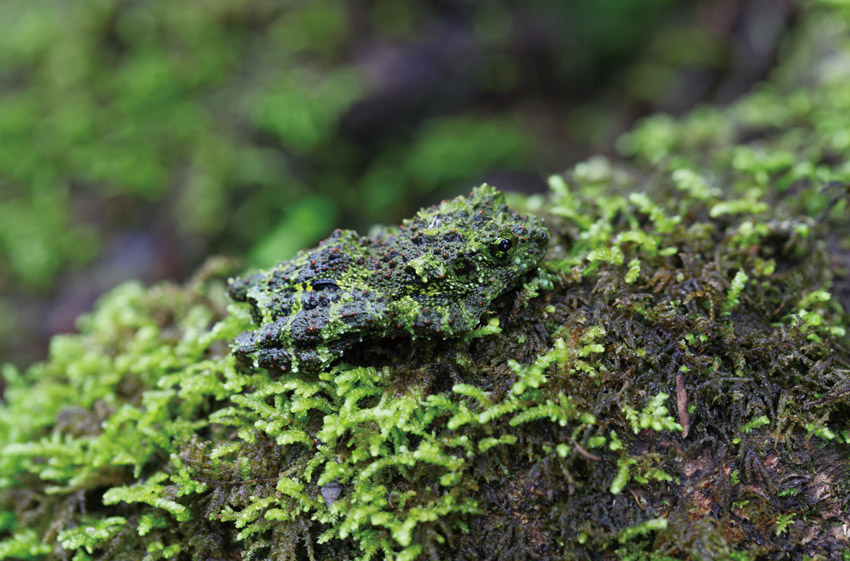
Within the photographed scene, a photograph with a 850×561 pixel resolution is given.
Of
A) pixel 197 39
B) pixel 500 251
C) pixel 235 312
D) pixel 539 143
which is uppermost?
pixel 197 39

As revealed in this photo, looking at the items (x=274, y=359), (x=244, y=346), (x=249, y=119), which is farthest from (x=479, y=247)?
(x=249, y=119)

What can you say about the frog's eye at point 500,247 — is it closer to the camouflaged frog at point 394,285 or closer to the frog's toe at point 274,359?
the camouflaged frog at point 394,285

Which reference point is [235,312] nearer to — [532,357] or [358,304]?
[358,304]

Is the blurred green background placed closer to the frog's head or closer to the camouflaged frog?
the camouflaged frog

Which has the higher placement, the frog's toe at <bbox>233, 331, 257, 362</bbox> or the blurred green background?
the blurred green background

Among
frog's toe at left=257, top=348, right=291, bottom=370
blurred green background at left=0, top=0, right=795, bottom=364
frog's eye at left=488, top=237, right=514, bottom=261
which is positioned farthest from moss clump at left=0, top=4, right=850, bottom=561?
blurred green background at left=0, top=0, right=795, bottom=364

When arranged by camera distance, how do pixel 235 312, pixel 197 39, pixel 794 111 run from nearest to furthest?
1. pixel 235 312
2. pixel 794 111
3. pixel 197 39

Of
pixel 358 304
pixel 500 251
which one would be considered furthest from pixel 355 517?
pixel 500 251
